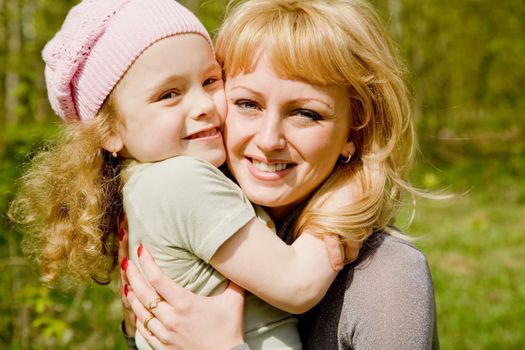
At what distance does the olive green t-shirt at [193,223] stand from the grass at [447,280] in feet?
2.73

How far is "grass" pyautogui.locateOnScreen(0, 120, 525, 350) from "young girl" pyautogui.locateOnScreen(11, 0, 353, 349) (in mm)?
700

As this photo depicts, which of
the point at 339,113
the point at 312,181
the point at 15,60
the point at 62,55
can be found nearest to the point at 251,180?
the point at 312,181

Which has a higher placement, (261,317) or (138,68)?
(138,68)

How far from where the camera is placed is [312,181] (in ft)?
8.55

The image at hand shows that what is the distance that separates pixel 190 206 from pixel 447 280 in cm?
501

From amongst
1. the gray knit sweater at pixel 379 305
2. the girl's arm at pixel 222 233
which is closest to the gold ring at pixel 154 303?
the girl's arm at pixel 222 233

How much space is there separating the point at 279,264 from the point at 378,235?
0.52 m

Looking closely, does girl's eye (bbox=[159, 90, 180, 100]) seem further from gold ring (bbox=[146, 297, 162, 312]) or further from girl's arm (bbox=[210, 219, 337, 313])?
gold ring (bbox=[146, 297, 162, 312])

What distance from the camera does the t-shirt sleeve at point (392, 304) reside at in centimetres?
234

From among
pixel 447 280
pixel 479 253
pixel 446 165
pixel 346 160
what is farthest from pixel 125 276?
pixel 446 165

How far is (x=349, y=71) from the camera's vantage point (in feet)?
8.18

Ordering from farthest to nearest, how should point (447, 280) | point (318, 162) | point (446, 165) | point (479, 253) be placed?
1. point (446, 165)
2. point (479, 253)
3. point (447, 280)
4. point (318, 162)

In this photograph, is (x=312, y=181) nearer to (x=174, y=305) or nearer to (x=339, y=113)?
(x=339, y=113)

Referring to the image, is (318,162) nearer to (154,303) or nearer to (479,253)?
(154,303)
